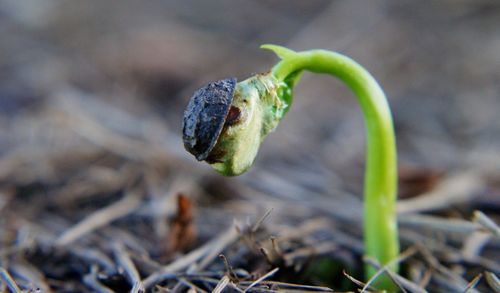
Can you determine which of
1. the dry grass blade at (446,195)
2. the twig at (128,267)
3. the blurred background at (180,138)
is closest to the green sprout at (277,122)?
the blurred background at (180,138)

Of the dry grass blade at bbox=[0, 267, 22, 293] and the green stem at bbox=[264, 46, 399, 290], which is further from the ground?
the green stem at bbox=[264, 46, 399, 290]

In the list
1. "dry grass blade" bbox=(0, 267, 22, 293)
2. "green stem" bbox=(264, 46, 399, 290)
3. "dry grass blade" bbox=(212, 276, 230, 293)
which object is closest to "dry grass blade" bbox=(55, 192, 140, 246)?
"dry grass blade" bbox=(0, 267, 22, 293)

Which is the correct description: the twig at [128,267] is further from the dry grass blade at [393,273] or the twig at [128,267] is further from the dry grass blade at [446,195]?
the dry grass blade at [446,195]

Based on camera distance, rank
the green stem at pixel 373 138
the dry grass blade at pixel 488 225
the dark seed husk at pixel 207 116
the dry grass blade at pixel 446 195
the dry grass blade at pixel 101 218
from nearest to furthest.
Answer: the dark seed husk at pixel 207 116 < the green stem at pixel 373 138 < the dry grass blade at pixel 488 225 < the dry grass blade at pixel 101 218 < the dry grass blade at pixel 446 195

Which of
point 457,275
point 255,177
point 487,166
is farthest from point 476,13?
point 457,275

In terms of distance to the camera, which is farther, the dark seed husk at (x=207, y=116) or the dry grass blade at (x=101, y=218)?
the dry grass blade at (x=101, y=218)

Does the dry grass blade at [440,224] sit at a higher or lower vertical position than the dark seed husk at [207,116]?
lower

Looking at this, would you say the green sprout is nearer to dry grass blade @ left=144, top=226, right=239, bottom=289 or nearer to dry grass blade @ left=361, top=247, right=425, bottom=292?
dry grass blade @ left=361, top=247, right=425, bottom=292

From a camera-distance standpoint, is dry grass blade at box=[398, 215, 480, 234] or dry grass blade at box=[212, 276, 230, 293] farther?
dry grass blade at box=[398, 215, 480, 234]
